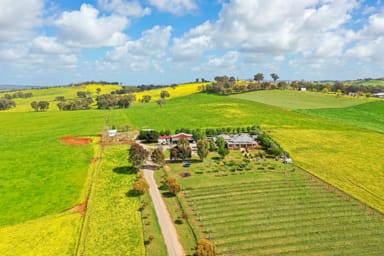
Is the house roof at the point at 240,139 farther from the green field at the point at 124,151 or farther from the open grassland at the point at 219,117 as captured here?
the open grassland at the point at 219,117

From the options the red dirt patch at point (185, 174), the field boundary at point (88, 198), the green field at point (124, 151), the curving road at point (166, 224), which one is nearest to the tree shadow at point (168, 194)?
the curving road at point (166, 224)

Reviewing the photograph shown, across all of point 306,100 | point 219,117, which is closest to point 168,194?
point 219,117

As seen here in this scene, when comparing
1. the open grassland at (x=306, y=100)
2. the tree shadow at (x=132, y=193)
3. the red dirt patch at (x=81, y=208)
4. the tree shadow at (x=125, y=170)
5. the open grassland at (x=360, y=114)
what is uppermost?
the open grassland at (x=306, y=100)

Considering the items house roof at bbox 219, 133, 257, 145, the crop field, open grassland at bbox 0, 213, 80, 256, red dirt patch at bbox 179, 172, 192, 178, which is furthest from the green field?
house roof at bbox 219, 133, 257, 145

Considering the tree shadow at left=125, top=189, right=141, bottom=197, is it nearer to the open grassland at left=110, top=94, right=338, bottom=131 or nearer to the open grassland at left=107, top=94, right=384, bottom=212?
the open grassland at left=107, top=94, right=384, bottom=212

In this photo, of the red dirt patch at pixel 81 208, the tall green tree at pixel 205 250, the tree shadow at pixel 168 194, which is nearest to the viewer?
the tall green tree at pixel 205 250

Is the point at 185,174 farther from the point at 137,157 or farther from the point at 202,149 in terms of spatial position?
the point at 137,157
